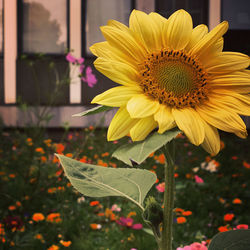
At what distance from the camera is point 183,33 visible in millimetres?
524

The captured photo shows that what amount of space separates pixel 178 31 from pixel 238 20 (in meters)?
4.38

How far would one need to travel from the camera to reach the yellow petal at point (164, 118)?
0.42 metres

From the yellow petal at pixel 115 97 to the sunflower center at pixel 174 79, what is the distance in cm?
3

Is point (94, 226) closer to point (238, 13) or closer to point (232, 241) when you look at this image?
point (232, 241)

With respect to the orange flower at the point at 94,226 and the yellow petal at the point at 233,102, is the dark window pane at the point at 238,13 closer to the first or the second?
the orange flower at the point at 94,226

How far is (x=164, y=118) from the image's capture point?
0.44m

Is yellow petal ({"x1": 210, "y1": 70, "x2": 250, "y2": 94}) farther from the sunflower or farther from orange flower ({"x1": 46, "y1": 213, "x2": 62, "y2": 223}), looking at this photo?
orange flower ({"x1": 46, "y1": 213, "x2": 62, "y2": 223})

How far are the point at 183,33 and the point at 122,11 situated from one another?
4601mm

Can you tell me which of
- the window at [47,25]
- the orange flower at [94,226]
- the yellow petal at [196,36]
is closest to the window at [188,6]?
the window at [47,25]

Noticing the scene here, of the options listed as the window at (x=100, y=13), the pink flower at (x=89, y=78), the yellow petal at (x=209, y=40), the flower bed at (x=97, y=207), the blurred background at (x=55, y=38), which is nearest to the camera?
the yellow petal at (x=209, y=40)

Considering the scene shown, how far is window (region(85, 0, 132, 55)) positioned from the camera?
194 inches

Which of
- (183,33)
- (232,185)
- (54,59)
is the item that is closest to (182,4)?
(54,59)

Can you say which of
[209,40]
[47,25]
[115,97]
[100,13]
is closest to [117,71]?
[115,97]

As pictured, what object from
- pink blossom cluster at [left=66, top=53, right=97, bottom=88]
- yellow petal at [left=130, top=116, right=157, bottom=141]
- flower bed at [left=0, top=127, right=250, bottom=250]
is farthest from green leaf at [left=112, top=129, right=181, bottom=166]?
pink blossom cluster at [left=66, top=53, right=97, bottom=88]
